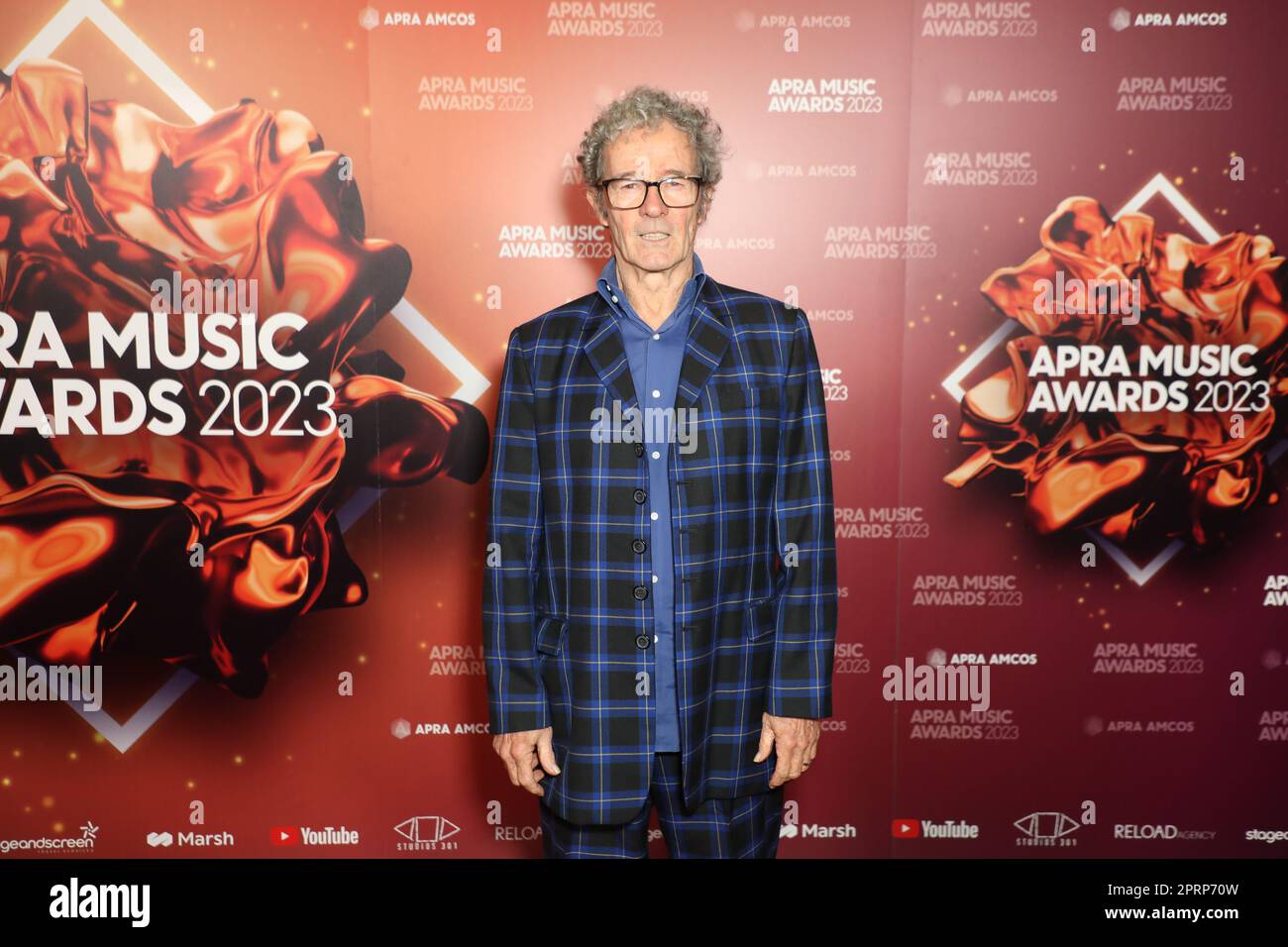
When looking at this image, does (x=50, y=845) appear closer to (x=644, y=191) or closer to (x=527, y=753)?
(x=527, y=753)

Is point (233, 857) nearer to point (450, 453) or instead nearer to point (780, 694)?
point (450, 453)

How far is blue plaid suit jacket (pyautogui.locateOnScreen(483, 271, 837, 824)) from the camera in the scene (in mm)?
1550

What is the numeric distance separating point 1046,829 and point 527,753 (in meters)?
1.80

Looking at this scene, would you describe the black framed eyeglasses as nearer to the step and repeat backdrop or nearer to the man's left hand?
the step and repeat backdrop

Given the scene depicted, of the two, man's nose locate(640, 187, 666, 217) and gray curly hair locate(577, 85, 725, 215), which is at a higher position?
gray curly hair locate(577, 85, 725, 215)

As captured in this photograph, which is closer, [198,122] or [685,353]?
[685,353]

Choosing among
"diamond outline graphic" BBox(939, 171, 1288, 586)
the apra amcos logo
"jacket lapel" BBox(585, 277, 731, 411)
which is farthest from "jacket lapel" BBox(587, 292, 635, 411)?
the apra amcos logo

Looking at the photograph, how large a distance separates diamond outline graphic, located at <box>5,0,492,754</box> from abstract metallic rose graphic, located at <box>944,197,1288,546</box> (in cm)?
146

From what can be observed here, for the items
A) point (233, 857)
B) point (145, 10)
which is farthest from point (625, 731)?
point (145, 10)

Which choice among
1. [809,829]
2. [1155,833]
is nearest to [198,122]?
[809,829]

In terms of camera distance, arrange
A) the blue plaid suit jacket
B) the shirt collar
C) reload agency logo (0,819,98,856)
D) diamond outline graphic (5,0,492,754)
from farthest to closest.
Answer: reload agency logo (0,819,98,856), diamond outline graphic (5,0,492,754), the shirt collar, the blue plaid suit jacket

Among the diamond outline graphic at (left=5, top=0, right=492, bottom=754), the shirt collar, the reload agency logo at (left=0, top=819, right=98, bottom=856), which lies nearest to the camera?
the shirt collar

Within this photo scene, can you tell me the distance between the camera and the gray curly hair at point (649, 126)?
5.25ft

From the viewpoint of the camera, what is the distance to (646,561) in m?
1.55
